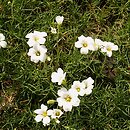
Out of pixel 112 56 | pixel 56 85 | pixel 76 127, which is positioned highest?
pixel 112 56

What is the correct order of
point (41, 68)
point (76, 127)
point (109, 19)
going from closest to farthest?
1. point (76, 127)
2. point (41, 68)
3. point (109, 19)

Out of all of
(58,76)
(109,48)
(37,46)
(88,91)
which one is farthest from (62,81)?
(109,48)

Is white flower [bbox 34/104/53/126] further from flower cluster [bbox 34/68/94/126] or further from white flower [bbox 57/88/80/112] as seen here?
white flower [bbox 57/88/80/112]

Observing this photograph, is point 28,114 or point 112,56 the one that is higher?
point 112,56

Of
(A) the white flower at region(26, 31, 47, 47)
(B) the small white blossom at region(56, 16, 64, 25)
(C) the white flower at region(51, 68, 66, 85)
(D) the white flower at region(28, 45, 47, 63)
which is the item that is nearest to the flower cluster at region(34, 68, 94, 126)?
(C) the white flower at region(51, 68, 66, 85)

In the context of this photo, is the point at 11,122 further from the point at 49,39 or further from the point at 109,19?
the point at 109,19

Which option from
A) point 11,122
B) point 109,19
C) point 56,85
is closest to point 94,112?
point 56,85

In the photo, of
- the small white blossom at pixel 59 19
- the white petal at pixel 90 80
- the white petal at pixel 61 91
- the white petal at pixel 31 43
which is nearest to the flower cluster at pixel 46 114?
the white petal at pixel 61 91

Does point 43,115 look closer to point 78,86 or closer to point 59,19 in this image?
point 78,86
